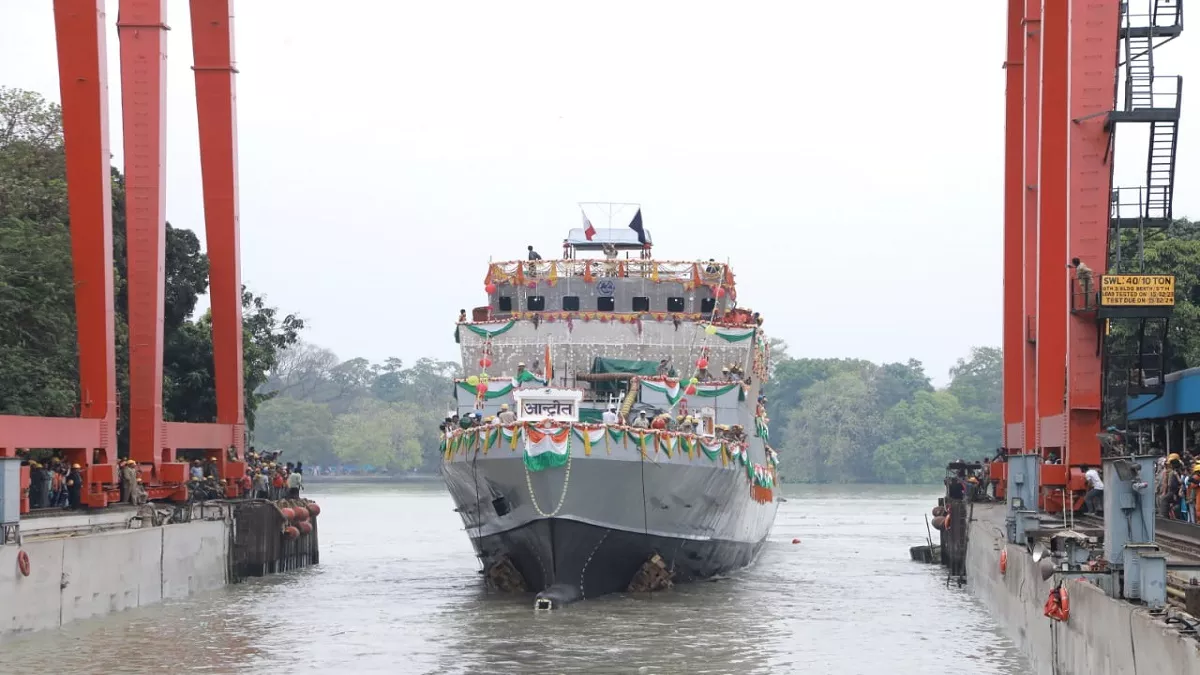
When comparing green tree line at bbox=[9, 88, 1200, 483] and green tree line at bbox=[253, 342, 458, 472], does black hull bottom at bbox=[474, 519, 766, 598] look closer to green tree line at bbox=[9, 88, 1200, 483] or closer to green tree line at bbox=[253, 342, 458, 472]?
green tree line at bbox=[9, 88, 1200, 483]

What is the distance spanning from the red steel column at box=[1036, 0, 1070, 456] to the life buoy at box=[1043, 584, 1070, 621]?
1352 centimetres

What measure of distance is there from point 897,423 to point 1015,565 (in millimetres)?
120578

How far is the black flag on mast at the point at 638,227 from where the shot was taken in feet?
143

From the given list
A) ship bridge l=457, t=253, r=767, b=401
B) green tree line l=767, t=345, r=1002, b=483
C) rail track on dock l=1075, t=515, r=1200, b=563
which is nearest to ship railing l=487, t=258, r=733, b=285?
ship bridge l=457, t=253, r=767, b=401

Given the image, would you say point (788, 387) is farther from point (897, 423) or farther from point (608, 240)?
point (608, 240)

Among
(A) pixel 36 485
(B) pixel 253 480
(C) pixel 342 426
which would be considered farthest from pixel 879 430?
(A) pixel 36 485

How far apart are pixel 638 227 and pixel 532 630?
62.3 ft

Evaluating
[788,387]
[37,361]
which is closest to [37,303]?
[37,361]

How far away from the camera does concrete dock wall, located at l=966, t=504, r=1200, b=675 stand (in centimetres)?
1285

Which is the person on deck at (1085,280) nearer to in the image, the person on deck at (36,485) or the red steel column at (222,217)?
the person on deck at (36,485)

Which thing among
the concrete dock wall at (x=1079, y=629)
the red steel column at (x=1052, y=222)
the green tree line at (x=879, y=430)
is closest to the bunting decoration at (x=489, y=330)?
the red steel column at (x=1052, y=222)

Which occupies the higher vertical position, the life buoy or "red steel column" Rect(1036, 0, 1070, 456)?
"red steel column" Rect(1036, 0, 1070, 456)

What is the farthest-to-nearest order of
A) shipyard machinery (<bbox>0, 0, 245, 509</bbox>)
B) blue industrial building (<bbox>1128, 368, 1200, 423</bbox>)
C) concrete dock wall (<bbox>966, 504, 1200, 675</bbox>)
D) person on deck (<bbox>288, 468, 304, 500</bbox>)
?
person on deck (<bbox>288, 468, 304, 500</bbox>), shipyard machinery (<bbox>0, 0, 245, 509</bbox>), blue industrial building (<bbox>1128, 368, 1200, 423</bbox>), concrete dock wall (<bbox>966, 504, 1200, 675</bbox>)

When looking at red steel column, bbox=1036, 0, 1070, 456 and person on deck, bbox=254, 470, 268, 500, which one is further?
person on deck, bbox=254, 470, 268, 500
